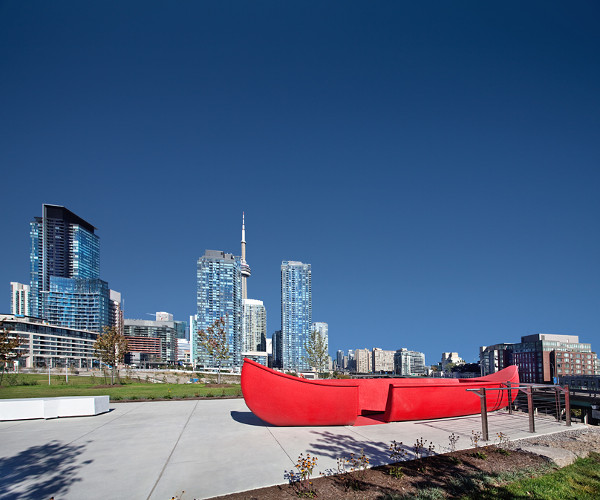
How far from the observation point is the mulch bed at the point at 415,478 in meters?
4.94

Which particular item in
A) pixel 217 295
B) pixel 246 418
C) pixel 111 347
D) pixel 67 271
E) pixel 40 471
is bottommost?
pixel 217 295

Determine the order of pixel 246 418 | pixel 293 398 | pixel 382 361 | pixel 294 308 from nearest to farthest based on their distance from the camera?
1. pixel 293 398
2. pixel 246 418
3. pixel 294 308
4. pixel 382 361

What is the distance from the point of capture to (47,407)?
36.6 feet

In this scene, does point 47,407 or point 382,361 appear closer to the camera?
point 47,407

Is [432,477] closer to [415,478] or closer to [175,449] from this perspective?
[415,478]

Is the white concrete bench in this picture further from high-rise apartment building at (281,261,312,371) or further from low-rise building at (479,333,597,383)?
high-rise apartment building at (281,261,312,371)

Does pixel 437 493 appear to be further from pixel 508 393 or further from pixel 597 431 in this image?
pixel 508 393

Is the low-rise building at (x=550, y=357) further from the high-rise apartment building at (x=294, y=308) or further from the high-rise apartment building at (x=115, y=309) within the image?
the high-rise apartment building at (x=115, y=309)

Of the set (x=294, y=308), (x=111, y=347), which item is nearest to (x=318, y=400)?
(x=111, y=347)

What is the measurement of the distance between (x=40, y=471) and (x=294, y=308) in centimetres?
16357

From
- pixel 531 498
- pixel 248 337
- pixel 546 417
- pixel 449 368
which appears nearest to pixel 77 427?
pixel 531 498

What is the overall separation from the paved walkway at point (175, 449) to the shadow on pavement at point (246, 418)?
0.03 metres

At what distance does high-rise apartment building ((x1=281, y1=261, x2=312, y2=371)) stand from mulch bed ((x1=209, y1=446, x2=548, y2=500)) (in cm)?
16215

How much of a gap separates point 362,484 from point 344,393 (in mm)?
3639
